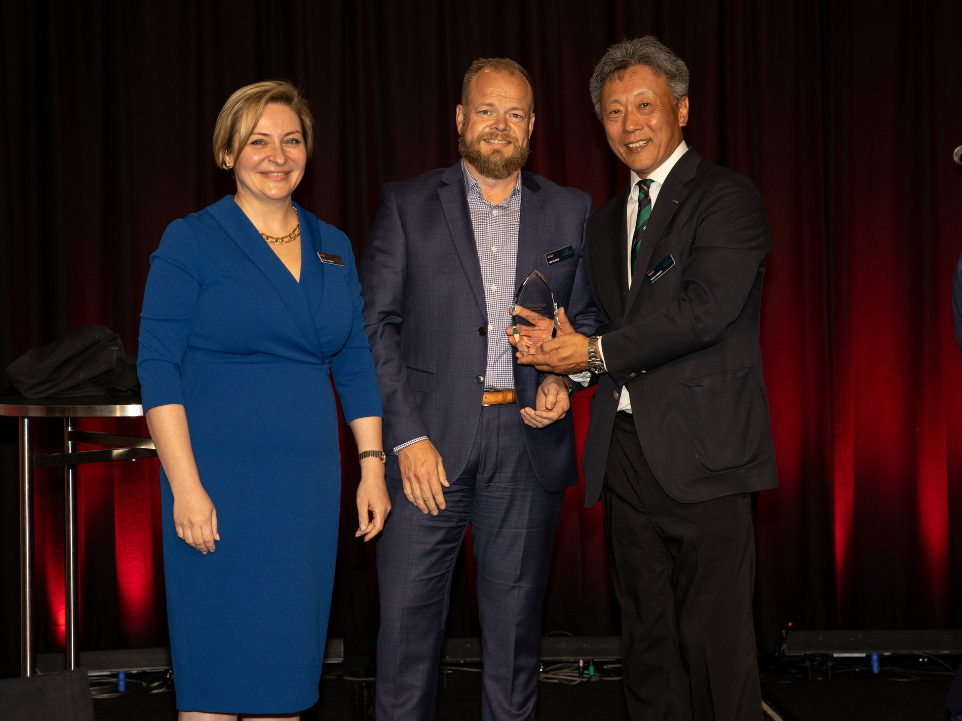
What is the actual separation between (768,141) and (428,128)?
1538 millimetres

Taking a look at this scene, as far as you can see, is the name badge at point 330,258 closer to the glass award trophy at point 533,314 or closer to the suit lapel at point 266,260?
the suit lapel at point 266,260

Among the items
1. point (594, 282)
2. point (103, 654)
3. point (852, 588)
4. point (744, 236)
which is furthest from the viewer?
point (852, 588)

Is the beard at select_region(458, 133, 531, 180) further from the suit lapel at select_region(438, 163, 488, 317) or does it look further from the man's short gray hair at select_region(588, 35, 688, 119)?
the man's short gray hair at select_region(588, 35, 688, 119)

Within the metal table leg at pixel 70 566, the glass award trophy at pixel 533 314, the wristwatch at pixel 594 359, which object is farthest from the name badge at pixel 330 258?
the metal table leg at pixel 70 566

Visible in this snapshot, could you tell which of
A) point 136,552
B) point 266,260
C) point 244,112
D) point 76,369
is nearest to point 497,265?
point 266,260

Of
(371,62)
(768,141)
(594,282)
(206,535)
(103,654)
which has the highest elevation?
(371,62)

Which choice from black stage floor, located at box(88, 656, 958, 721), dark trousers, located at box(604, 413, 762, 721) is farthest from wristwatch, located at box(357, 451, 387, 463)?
black stage floor, located at box(88, 656, 958, 721)

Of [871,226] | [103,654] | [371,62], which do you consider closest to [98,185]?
[371,62]

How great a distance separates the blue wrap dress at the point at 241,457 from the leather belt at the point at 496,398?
53 cm

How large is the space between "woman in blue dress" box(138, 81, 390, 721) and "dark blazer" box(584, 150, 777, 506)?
84 centimetres

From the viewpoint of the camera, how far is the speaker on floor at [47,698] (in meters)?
1.88

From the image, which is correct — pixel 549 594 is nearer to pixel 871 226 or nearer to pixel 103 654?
pixel 103 654

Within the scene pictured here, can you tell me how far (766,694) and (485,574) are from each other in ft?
5.91

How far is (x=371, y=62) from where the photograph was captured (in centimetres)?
436
